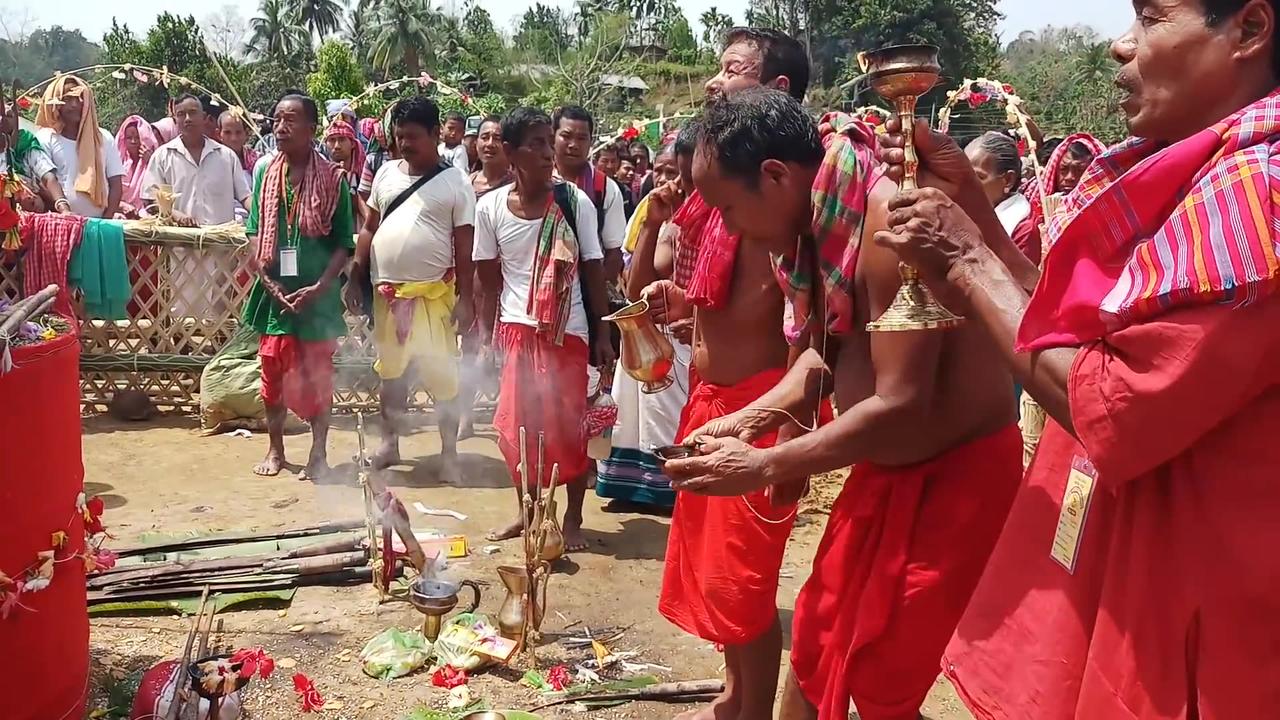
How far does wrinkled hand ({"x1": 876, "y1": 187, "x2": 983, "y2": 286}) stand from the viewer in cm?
168

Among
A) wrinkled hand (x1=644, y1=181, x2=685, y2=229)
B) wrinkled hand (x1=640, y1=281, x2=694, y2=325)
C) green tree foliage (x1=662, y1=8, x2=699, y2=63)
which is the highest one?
green tree foliage (x1=662, y1=8, x2=699, y2=63)

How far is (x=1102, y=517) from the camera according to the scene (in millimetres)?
1566

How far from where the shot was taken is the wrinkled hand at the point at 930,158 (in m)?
1.95

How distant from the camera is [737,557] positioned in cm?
295

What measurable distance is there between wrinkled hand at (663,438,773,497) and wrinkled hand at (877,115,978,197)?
2.24 feet

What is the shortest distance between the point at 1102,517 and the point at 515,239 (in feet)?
12.8

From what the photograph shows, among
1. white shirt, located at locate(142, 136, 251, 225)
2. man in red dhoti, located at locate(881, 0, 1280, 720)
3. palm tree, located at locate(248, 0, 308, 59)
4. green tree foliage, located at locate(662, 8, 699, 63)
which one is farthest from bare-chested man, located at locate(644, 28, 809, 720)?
palm tree, located at locate(248, 0, 308, 59)

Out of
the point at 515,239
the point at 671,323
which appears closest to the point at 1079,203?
the point at 671,323

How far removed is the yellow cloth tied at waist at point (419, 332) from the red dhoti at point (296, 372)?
34 cm

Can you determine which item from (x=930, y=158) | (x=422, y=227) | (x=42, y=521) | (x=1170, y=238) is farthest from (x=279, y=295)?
(x=1170, y=238)

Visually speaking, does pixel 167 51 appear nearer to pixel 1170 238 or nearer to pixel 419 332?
pixel 419 332

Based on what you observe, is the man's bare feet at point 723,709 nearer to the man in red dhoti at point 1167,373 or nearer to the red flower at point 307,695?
the red flower at point 307,695

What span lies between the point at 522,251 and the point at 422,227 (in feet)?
3.27

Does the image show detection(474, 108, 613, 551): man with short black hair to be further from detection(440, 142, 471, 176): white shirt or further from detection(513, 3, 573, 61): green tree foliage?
detection(513, 3, 573, 61): green tree foliage
